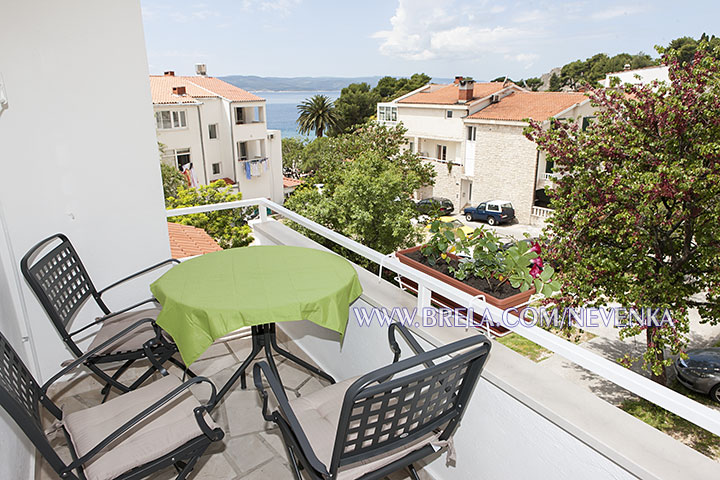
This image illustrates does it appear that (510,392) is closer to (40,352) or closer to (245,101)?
(40,352)

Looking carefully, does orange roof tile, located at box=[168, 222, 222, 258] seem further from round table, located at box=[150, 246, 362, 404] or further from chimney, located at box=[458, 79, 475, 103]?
chimney, located at box=[458, 79, 475, 103]

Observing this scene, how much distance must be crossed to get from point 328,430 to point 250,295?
2.11 ft

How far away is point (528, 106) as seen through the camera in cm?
2355

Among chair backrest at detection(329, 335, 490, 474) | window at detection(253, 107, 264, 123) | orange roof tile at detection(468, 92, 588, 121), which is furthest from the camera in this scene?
window at detection(253, 107, 264, 123)

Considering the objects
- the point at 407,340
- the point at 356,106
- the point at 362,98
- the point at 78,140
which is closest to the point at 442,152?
the point at 356,106

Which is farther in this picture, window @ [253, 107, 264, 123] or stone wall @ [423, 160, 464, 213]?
window @ [253, 107, 264, 123]

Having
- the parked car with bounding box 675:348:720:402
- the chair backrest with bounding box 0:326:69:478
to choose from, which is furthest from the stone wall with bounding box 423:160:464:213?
the chair backrest with bounding box 0:326:69:478

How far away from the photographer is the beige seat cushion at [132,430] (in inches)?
54.0

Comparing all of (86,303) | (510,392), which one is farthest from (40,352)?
(510,392)

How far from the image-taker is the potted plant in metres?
1.99

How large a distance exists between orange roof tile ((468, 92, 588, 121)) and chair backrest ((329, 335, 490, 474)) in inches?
910

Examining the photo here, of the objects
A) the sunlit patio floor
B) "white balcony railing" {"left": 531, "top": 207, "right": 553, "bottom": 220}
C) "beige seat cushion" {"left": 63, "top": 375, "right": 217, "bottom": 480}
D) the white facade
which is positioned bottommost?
"white balcony railing" {"left": 531, "top": 207, "right": 553, "bottom": 220}

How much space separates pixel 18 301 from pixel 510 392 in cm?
239

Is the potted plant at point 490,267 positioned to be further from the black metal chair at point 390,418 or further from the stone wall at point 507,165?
the stone wall at point 507,165
